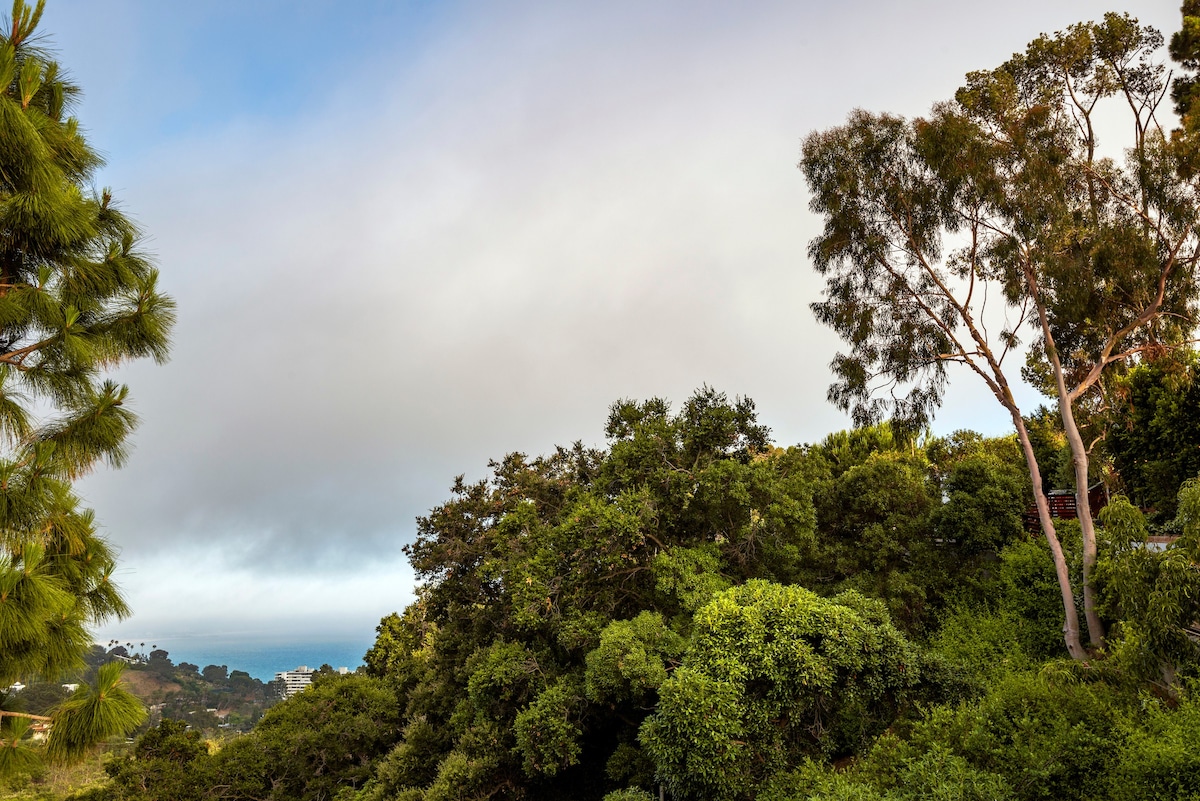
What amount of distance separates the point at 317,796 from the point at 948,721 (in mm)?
16655

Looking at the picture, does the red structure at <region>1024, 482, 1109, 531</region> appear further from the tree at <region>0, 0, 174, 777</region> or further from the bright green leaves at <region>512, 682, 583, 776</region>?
the tree at <region>0, 0, 174, 777</region>

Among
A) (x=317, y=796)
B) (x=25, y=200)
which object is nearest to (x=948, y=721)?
(x=25, y=200)

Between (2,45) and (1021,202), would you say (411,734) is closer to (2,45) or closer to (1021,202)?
(2,45)

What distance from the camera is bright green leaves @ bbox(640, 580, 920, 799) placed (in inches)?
353

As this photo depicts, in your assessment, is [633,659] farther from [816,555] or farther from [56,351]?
[56,351]

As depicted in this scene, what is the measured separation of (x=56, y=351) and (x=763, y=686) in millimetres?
9406

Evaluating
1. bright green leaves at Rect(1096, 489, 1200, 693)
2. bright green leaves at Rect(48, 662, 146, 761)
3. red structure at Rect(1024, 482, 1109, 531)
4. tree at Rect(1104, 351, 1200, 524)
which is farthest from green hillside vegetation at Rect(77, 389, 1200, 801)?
bright green leaves at Rect(48, 662, 146, 761)

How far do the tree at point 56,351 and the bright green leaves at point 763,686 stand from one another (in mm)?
6696

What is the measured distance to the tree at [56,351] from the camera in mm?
4605

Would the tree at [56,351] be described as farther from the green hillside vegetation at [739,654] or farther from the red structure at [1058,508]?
the red structure at [1058,508]

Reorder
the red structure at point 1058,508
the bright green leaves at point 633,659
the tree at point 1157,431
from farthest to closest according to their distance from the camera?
the red structure at point 1058,508 < the tree at point 1157,431 < the bright green leaves at point 633,659

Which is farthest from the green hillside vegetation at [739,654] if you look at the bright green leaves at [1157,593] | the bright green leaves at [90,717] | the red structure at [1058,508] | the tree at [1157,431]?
the bright green leaves at [90,717]

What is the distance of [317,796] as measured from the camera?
57.3 feet

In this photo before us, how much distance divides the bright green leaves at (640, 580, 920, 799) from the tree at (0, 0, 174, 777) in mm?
6696
